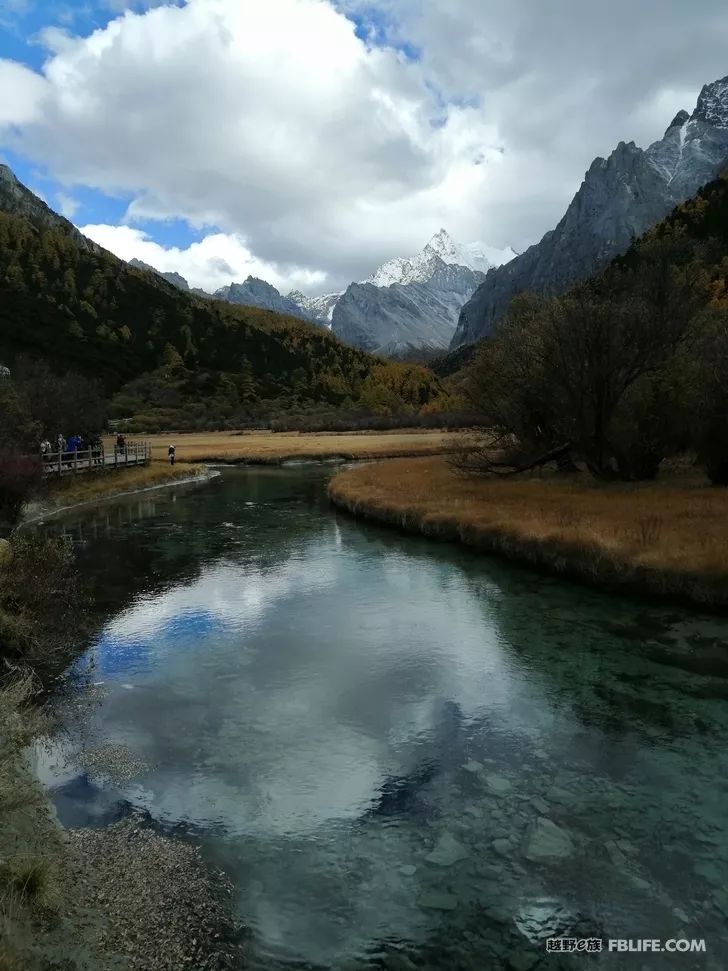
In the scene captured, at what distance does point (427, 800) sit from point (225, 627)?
10.0 metres

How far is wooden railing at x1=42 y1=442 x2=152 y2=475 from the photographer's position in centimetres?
4565

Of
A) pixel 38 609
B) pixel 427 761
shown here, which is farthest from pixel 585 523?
pixel 38 609

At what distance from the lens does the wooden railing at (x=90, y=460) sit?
4565 cm

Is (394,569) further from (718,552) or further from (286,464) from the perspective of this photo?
(286,464)

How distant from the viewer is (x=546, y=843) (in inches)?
328

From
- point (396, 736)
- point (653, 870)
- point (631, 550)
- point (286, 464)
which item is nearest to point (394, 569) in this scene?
point (631, 550)

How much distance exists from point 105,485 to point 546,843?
156 feet

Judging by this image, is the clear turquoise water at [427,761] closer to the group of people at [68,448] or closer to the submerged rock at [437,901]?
the submerged rock at [437,901]

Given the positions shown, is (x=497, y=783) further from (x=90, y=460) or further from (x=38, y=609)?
(x=90, y=460)

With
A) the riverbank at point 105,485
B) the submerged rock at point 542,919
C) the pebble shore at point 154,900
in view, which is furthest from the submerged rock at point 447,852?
the riverbank at point 105,485

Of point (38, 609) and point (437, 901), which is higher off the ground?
point (38, 609)

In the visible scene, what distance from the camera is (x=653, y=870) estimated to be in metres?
7.73

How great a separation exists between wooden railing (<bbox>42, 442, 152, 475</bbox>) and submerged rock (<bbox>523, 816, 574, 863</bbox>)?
41.6 m

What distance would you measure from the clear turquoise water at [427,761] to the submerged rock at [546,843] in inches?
1.5
